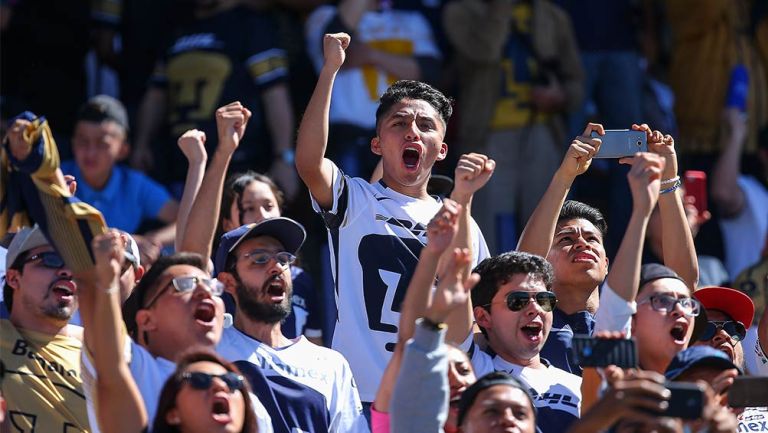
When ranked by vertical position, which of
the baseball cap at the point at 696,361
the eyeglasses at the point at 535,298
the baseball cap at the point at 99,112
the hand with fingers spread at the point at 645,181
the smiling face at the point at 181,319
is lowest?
the baseball cap at the point at 696,361

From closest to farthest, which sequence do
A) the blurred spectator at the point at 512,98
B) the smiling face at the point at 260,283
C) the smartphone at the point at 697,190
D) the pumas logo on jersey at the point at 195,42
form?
the smiling face at the point at 260,283 → the smartphone at the point at 697,190 → the pumas logo on jersey at the point at 195,42 → the blurred spectator at the point at 512,98

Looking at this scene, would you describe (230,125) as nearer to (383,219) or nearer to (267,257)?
(267,257)

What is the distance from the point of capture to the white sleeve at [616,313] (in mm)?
5861

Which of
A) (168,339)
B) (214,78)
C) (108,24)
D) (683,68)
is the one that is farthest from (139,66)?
(168,339)

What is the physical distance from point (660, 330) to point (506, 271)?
663 millimetres

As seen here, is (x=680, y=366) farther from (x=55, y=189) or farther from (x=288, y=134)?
(x=288, y=134)

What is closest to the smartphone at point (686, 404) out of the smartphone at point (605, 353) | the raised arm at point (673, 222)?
the smartphone at point (605, 353)

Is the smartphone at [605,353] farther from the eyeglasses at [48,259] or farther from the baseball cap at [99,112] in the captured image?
the baseball cap at [99,112]

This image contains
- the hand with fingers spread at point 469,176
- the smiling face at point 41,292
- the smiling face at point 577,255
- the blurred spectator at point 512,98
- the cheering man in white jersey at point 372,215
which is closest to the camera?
the hand with fingers spread at point 469,176

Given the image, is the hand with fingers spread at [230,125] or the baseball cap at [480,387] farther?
the hand with fingers spread at [230,125]

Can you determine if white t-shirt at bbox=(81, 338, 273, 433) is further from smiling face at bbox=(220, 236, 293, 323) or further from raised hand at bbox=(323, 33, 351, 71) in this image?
raised hand at bbox=(323, 33, 351, 71)

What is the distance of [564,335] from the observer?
6.92m

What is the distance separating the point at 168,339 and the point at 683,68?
627 cm

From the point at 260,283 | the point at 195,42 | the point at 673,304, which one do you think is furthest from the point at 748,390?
the point at 195,42
